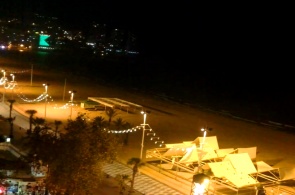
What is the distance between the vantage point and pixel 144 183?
1675 centimetres

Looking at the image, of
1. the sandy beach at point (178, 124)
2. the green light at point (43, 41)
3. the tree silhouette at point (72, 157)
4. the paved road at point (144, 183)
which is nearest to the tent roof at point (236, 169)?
the paved road at point (144, 183)

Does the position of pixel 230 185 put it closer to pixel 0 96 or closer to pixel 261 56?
pixel 0 96

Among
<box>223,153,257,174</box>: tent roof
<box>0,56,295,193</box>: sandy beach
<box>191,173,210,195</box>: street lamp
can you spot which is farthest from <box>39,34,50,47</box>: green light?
<box>191,173,210,195</box>: street lamp

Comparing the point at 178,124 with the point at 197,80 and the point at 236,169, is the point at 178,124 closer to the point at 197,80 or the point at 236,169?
the point at 236,169

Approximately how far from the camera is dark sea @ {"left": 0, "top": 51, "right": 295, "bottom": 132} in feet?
160

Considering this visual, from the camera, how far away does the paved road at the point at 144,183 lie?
52.6 ft

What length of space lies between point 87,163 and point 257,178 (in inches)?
363

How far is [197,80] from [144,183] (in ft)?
214

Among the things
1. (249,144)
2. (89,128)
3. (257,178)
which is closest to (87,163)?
(89,128)

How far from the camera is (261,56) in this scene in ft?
364

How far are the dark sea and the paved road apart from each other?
1861cm

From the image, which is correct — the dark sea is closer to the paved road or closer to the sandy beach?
the sandy beach

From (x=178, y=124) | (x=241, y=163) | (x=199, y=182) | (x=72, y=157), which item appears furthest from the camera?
(x=178, y=124)

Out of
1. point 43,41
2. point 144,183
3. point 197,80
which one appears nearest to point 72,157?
point 144,183
